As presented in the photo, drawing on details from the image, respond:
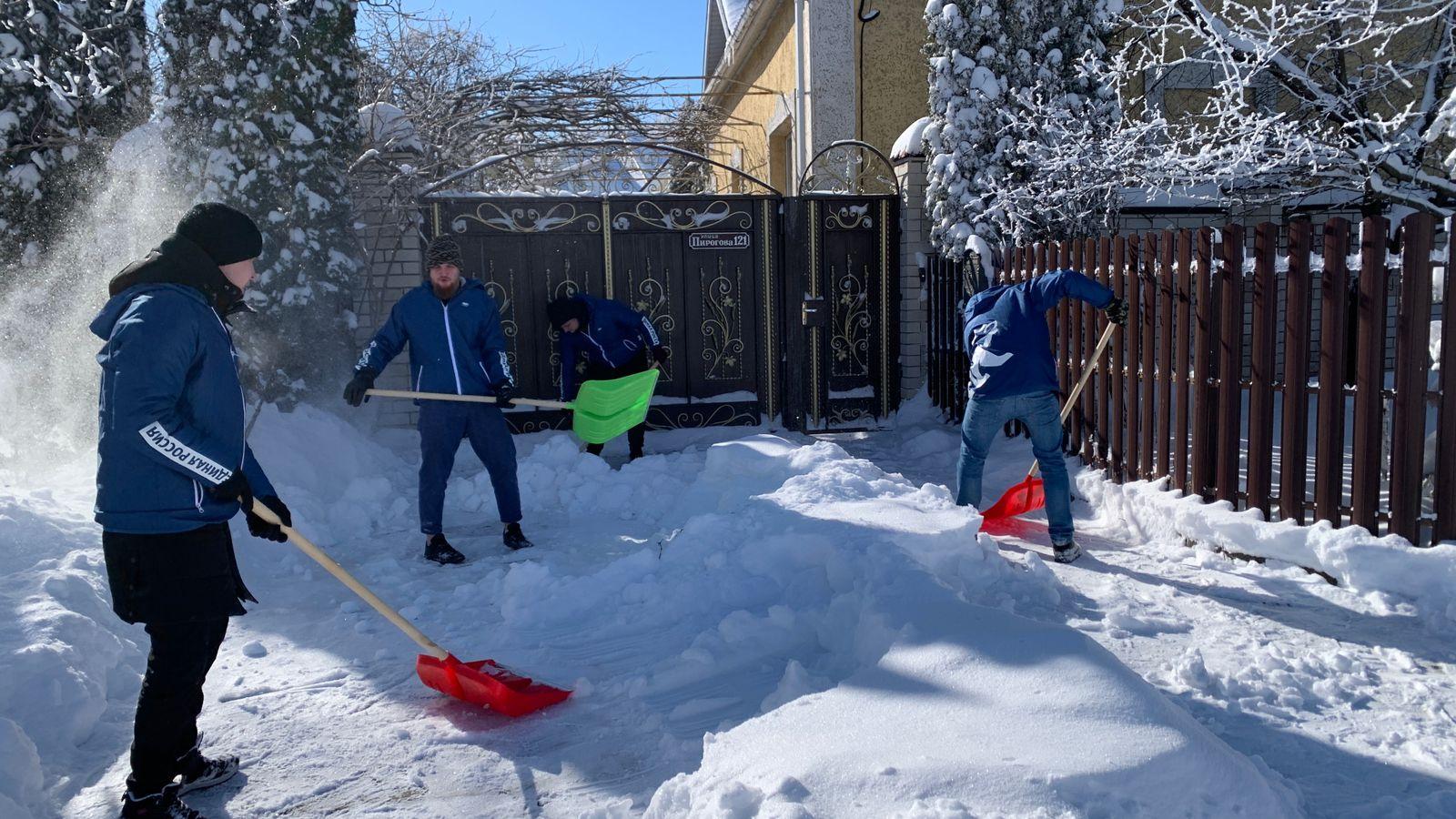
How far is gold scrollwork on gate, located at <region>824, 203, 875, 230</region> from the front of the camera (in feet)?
30.7

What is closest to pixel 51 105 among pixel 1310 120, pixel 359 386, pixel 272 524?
pixel 359 386

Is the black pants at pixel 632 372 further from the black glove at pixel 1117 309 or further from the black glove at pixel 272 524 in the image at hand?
the black glove at pixel 272 524

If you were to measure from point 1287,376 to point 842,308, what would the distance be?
4.79m

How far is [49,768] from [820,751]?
2453mm

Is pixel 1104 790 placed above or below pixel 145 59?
below

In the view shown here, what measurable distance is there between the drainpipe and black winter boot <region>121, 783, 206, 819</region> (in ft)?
32.6

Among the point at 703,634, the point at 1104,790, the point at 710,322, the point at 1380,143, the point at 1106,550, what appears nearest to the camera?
the point at 1104,790

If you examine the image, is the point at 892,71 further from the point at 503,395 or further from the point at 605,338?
the point at 503,395

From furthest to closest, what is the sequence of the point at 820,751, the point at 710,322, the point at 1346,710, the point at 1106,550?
the point at 710,322, the point at 1106,550, the point at 1346,710, the point at 820,751

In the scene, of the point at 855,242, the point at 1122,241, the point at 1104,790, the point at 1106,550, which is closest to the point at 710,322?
the point at 855,242

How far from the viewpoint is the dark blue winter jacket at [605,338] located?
313 inches

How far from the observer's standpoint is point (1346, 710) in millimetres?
3467

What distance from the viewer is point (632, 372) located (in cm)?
809

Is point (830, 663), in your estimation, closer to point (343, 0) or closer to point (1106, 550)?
point (1106, 550)
